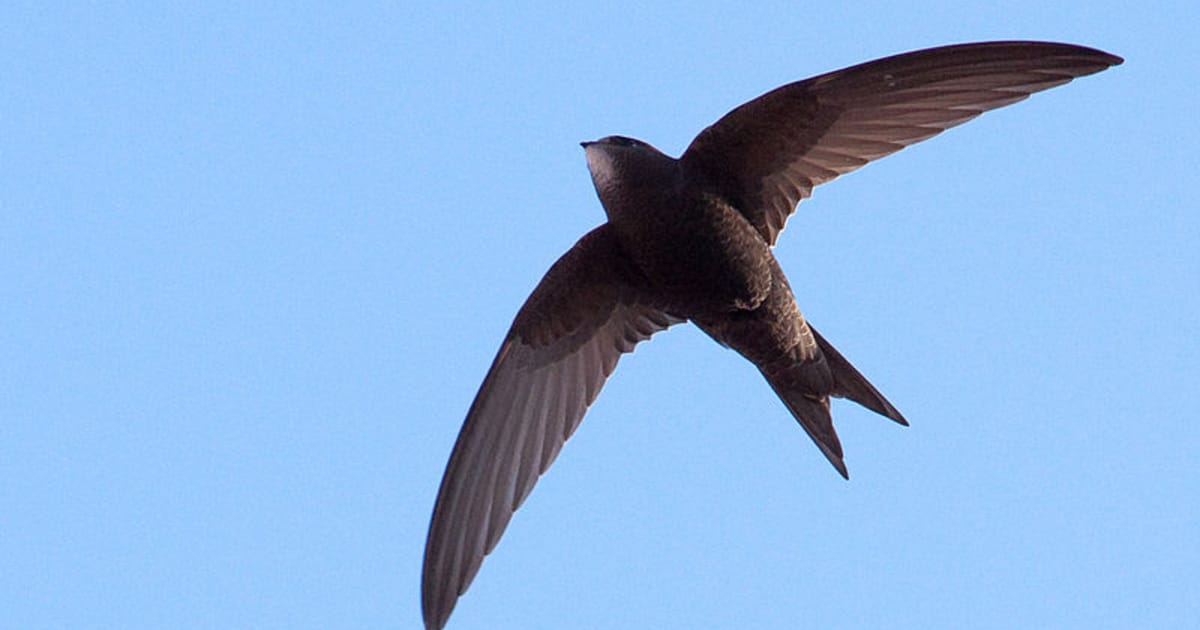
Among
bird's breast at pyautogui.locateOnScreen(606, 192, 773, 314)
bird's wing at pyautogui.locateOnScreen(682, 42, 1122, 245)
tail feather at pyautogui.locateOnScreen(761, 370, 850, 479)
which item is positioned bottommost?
tail feather at pyautogui.locateOnScreen(761, 370, 850, 479)

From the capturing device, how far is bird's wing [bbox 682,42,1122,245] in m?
6.06

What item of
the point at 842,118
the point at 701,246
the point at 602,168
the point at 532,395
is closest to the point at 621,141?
the point at 602,168

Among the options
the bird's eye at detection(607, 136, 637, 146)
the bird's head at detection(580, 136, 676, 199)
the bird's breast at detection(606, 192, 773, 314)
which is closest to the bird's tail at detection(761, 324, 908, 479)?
the bird's breast at detection(606, 192, 773, 314)

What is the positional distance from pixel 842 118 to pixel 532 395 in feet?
5.38

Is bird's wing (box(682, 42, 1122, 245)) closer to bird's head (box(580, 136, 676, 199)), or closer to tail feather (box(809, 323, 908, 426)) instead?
bird's head (box(580, 136, 676, 199))

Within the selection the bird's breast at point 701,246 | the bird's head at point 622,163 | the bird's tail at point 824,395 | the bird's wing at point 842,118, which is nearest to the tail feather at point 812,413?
the bird's tail at point 824,395

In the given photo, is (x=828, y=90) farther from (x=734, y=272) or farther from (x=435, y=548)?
(x=435, y=548)

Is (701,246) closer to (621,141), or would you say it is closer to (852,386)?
(621,141)

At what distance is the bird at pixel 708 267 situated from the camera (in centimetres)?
616

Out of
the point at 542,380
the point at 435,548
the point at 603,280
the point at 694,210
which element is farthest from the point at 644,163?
the point at 435,548

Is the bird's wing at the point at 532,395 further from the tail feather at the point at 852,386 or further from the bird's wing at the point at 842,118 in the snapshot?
the tail feather at the point at 852,386

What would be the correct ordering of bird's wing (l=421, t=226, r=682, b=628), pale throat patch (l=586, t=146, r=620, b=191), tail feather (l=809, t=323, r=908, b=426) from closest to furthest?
pale throat patch (l=586, t=146, r=620, b=191)
tail feather (l=809, t=323, r=908, b=426)
bird's wing (l=421, t=226, r=682, b=628)

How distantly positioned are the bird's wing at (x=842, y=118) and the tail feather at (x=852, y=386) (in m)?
0.50

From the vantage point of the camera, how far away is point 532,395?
22.7ft
